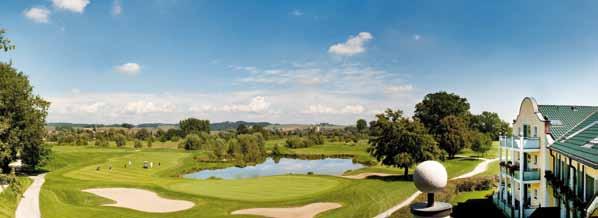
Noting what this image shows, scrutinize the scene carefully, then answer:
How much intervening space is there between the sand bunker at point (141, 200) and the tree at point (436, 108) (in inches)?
1838

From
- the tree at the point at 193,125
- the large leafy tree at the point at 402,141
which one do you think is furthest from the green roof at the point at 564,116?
the tree at the point at 193,125

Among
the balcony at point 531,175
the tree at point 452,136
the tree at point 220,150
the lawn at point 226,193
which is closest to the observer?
the balcony at point 531,175

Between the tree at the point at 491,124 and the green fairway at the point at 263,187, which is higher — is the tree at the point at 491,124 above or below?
above

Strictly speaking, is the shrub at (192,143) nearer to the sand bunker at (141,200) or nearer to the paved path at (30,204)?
the paved path at (30,204)

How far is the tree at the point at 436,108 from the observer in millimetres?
71312

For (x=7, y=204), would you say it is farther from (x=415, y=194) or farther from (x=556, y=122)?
(x=556, y=122)

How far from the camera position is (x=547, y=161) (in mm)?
22797

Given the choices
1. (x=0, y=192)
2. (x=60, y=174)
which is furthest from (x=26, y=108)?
(x=0, y=192)

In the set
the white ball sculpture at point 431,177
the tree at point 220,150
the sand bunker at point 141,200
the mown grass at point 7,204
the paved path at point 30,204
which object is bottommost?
the sand bunker at point 141,200

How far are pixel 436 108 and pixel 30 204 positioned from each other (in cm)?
5828

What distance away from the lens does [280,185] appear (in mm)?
40250

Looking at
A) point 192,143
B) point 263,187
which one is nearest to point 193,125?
point 192,143

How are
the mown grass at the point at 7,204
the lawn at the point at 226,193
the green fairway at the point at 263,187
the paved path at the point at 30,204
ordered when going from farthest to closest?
the green fairway at the point at 263,187
the lawn at the point at 226,193
the paved path at the point at 30,204
the mown grass at the point at 7,204

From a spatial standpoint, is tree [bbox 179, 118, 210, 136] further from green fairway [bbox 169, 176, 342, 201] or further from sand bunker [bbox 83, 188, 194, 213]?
sand bunker [bbox 83, 188, 194, 213]
